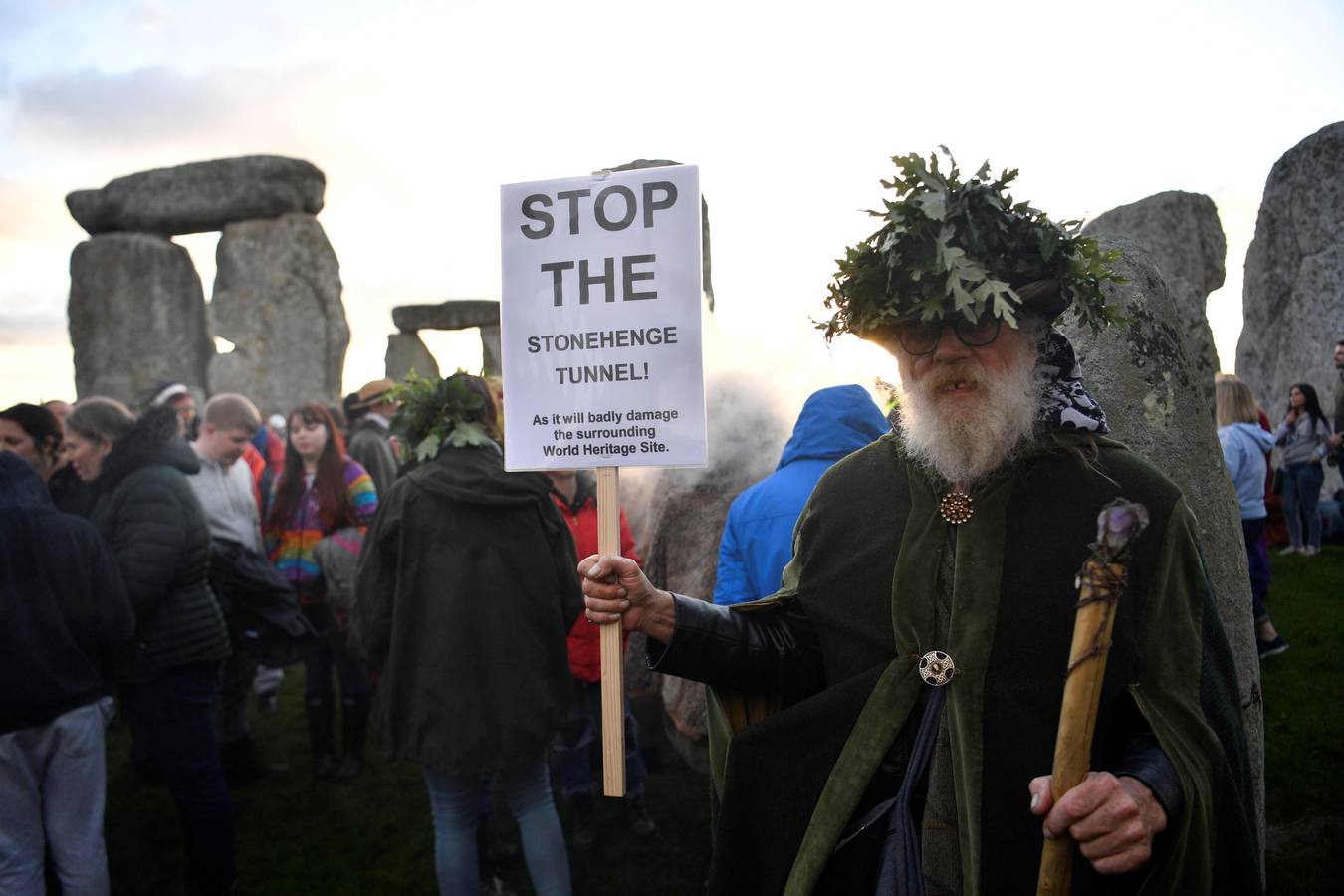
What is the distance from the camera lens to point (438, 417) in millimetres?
3914

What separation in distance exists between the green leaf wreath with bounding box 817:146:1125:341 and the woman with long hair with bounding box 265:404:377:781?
404 cm

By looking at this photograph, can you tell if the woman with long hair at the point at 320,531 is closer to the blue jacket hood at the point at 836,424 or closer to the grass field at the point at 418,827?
the grass field at the point at 418,827

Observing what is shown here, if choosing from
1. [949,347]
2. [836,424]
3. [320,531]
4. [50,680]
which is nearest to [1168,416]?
[836,424]

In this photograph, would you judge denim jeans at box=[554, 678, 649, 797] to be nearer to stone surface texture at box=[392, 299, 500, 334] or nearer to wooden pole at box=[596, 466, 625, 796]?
wooden pole at box=[596, 466, 625, 796]

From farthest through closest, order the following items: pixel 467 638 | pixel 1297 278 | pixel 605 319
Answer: pixel 1297 278 → pixel 467 638 → pixel 605 319

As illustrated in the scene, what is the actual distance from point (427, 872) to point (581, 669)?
1144 millimetres

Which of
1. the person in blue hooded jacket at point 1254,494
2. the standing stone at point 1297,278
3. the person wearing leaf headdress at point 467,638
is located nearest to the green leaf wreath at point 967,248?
the person wearing leaf headdress at point 467,638

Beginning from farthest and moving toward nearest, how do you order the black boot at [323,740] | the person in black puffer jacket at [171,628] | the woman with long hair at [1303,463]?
1. the woman with long hair at [1303,463]
2. the black boot at [323,740]
3. the person in black puffer jacket at [171,628]

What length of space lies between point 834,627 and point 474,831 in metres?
2.16

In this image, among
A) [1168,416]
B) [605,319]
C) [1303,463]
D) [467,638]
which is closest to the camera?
[605,319]

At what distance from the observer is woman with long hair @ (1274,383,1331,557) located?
9.12m

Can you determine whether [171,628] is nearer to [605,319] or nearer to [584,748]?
[584,748]

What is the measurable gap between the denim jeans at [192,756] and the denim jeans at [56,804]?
26cm

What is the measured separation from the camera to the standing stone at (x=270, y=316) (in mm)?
15742
